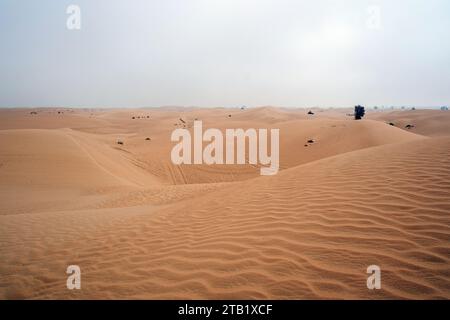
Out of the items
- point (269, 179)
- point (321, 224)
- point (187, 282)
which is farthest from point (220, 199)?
point (187, 282)

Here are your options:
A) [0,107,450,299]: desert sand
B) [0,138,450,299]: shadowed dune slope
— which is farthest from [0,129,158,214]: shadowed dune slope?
[0,138,450,299]: shadowed dune slope

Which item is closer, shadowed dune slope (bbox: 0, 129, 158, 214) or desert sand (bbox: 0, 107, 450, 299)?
desert sand (bbox: 0, 107, 450, 299)

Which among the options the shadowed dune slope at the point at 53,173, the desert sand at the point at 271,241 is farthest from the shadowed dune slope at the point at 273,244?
the shadowed dune slope at the point at 53,173

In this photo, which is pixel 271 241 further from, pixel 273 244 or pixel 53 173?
pixel 53 173

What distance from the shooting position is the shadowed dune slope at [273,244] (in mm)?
3096

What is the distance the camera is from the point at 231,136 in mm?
26719

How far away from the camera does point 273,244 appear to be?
12.9 feet

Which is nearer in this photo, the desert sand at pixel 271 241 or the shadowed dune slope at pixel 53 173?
the desert sand at pixel 271 241

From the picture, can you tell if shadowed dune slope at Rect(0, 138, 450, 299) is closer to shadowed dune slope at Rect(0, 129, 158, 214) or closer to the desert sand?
the desert sand

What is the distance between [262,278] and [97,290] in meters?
2.02

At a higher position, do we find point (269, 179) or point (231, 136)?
point (231, 136)

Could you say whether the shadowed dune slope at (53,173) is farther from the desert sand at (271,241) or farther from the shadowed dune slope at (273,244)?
the shadowed dune slope at (273,244)

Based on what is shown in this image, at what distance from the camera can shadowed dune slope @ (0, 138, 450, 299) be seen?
10.2 feet
